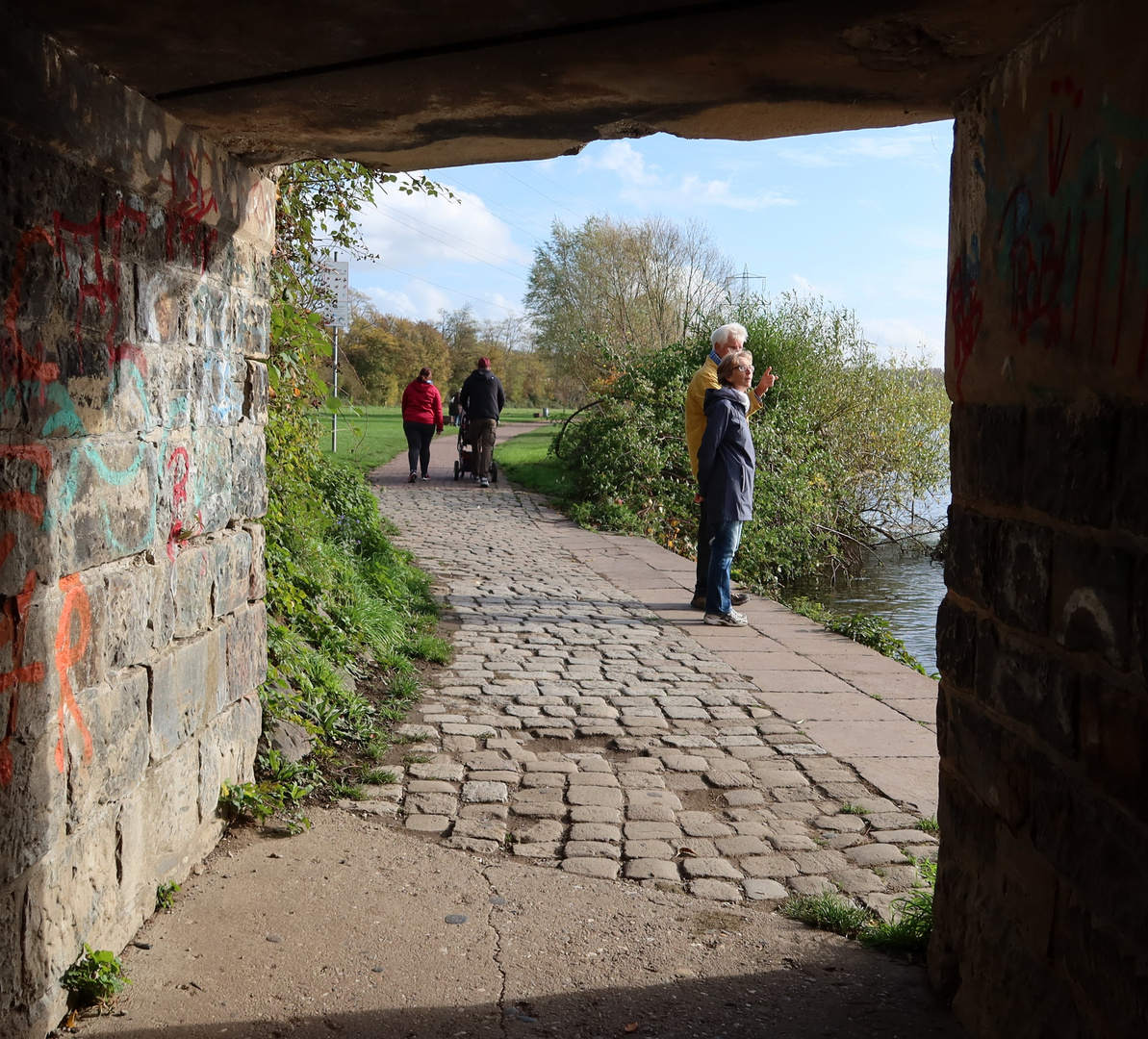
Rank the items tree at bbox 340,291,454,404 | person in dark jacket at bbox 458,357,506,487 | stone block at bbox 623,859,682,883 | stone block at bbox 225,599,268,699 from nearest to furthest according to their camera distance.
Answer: stone block at bbox 623,859,682,883 → stone block at bbox 225,599,268,699 → person in dark jacket at bbox 458,357,506,487 → tree at bbox 340,291,454,404

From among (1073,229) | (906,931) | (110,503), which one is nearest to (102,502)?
(110,503)

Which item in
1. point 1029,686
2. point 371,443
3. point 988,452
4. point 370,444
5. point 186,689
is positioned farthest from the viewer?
point 371,443

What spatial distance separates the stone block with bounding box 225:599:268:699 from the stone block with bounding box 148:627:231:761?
2.8 inches

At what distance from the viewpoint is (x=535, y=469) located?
1986 cm

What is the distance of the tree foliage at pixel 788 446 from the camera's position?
46.5 feet

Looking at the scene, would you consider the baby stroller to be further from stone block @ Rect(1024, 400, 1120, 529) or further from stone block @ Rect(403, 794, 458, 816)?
stone block @ Rect(1024, 400, 1120, 529)

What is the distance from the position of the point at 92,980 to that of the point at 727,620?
5.57 metres

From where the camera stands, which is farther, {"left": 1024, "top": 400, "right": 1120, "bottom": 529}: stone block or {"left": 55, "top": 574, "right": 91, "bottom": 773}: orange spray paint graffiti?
{"left": 55, "top": 574, "right": 91, "bottom": 773}: orange spray paint graffiti

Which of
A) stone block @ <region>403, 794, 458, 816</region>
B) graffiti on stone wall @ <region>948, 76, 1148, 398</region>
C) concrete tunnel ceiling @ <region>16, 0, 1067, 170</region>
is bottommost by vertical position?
stone block @ <region>403, 794, 458, 816</region>

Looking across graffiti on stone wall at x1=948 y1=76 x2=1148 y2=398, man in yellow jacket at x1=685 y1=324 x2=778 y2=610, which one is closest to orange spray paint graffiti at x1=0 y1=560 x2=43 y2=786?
graffiti on stone wall at x1=948 y1=76 x2=1148 y2=398

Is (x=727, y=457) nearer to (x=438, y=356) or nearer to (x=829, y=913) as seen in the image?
(x=829, y=913)

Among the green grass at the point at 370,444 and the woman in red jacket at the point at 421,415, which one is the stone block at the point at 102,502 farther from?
the woman in red jacket at the point at 421,415

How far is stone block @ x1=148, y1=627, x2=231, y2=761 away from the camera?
3277mm

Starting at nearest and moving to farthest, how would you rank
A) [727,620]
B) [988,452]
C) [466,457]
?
[988,452] → [727,620] → [466,457]
